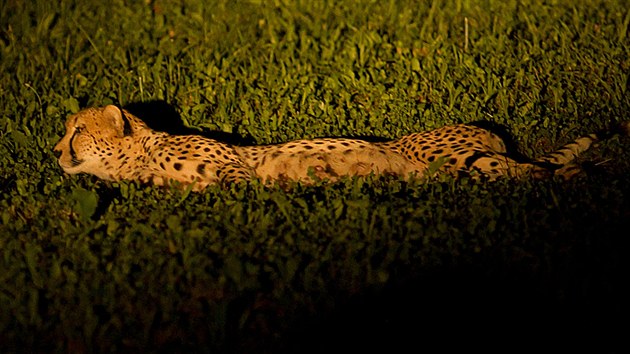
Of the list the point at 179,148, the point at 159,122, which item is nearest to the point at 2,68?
the point at 159,122

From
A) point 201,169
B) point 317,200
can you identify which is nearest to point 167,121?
point 201,169

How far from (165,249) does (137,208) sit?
0.90 meters

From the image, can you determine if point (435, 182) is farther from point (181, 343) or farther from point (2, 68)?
point (2, 68)

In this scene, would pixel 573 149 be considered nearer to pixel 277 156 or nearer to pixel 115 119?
pixel 277 156

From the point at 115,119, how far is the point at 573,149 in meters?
3.39

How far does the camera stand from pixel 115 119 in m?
7.20

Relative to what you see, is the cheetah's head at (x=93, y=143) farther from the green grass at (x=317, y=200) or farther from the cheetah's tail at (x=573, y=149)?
the cheetah's tail at (x=573, y=149)

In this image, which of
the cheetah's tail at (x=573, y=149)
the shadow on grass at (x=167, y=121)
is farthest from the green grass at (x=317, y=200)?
the cheetah's tail at (x=573, y=149)

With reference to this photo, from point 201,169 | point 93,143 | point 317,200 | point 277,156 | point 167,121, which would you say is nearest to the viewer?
point 317,200

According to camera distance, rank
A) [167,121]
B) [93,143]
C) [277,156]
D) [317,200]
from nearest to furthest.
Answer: [317,200] → [277,156] → [93,143] → [167,121]

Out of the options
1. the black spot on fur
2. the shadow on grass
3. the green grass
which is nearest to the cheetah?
the black spot on fur

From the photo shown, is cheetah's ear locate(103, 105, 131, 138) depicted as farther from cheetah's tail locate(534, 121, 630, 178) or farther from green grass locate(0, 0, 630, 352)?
cheetah's tail locate(534, 121, 630, 178)

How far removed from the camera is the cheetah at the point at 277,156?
22.1 feet

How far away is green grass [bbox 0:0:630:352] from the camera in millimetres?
4594
